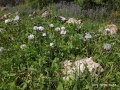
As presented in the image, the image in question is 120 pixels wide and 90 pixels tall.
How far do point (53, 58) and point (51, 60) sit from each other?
21cm

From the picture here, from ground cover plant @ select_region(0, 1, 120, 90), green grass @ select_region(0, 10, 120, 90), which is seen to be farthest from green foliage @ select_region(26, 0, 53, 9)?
green grass @ select_region(0, 10, 120, 90)

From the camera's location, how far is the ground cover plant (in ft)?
Answer: 13.7

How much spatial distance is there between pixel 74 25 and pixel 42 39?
101cm

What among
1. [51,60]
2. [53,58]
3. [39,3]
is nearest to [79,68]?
[51,60]

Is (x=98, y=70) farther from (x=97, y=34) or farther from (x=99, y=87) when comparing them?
(x=97, y=34)

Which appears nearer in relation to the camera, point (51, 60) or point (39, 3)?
point (51, 60)

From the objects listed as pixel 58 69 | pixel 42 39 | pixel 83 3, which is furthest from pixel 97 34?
pixel 83 3

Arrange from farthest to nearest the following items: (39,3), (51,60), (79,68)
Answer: (39,3), (51,60), (79,68)

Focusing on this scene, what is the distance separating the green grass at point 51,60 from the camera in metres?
4.19

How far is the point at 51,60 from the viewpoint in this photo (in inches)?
193

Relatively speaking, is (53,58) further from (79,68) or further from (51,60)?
(79,68)

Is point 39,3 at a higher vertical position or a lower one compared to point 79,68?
lower

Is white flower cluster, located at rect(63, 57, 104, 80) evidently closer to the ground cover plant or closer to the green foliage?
the ground cover plant

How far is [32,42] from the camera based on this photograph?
5422 mm
